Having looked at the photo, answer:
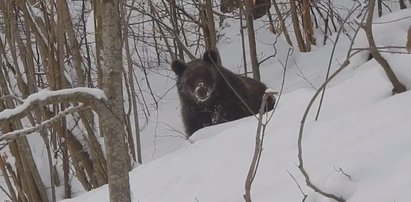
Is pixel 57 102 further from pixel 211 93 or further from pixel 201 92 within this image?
pixel 211 93

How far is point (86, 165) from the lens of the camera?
25.4 feet

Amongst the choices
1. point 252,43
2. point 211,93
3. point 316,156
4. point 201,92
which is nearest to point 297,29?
point 252,43

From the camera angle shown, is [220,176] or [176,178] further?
[176,178]

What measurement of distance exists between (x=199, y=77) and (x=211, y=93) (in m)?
0.22

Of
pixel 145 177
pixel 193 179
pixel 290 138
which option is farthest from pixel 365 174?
pixel 145 177

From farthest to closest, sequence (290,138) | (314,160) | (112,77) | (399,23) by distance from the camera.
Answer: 1. (399,23)
2. (290,138)
3. (314,160)
4. (112,77)

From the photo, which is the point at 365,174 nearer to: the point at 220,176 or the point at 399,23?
the point at 220,176

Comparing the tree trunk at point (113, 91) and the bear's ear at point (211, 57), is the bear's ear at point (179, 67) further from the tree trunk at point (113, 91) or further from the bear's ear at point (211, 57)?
the tree trunk at point (113, 91)

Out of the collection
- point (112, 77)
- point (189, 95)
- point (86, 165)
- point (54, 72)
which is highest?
point (112, 77)

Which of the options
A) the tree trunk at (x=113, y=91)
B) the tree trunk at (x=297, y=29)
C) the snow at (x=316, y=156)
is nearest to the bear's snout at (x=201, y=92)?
the snow at (x=316, y=156)

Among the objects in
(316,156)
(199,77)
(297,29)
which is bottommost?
(199,77)

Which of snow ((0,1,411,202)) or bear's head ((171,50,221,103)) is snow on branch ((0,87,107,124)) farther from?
bear's head ((171,50,221,103))

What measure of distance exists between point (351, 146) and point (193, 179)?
1143 mm

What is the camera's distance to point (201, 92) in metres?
7.73
